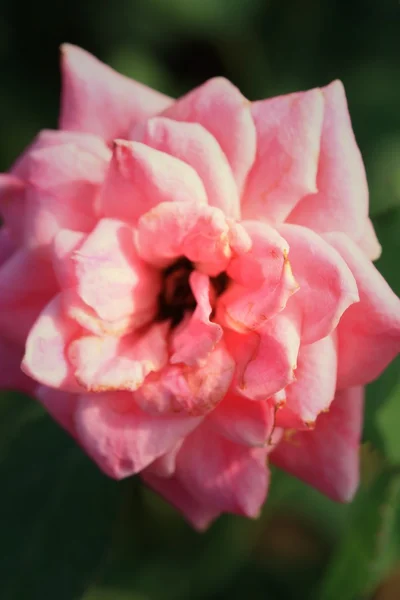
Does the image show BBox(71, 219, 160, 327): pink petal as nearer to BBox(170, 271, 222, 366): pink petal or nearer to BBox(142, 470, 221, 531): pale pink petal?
BBox(170, 271, 222, 366): pink petal

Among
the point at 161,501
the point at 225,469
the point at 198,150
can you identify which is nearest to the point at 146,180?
the point at 198,150

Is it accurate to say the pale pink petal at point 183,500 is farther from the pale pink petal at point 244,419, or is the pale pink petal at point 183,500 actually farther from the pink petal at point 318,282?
the pink petal at point 318,282

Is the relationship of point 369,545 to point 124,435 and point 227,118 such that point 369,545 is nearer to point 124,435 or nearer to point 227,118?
point 124,435

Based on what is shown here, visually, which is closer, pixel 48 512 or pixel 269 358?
pixel 269 358

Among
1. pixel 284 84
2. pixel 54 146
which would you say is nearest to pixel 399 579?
pixel 54 146

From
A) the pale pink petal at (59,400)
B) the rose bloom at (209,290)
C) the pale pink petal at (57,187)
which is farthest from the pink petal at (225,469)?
the pale pink petal at (57,187)

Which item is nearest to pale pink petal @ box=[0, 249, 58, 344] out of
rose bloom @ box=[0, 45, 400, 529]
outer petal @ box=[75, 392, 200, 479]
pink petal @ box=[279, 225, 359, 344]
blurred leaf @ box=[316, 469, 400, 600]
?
rose bloom @ box=[0, 45, 400, 529]

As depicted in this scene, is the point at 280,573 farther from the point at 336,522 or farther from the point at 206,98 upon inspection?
the point at 206,98
